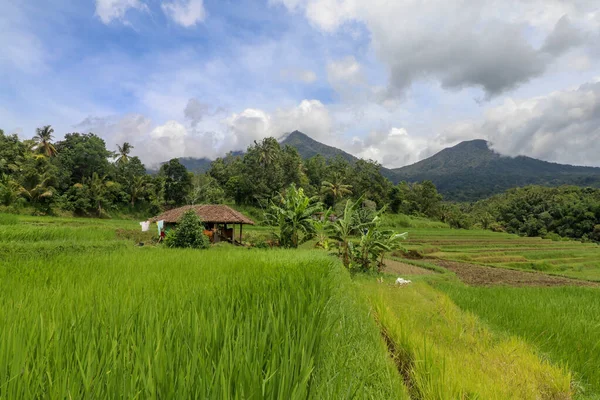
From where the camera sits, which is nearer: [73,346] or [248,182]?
[73,346]

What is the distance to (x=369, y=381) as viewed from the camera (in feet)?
5.56

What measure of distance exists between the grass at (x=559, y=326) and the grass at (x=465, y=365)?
1.46 ft

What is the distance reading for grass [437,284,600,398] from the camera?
9.57 ft

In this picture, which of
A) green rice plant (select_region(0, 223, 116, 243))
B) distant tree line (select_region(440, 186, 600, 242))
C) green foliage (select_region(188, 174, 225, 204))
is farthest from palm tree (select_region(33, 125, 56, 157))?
distant tree line (select_region(440, 186, 600, 242))

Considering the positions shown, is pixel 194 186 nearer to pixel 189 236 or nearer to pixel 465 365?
pixel 189 236

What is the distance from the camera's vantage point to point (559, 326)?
3.96 metres

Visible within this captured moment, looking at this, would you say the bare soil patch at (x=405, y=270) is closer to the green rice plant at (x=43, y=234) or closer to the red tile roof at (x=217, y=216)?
the red tile roof at (x=217, y=216)

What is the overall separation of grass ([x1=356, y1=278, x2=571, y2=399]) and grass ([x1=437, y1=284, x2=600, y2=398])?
1.46 feet

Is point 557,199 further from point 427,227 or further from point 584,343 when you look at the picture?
point 584,343

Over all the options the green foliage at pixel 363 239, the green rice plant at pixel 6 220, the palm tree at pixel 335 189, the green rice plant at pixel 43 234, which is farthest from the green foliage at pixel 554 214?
the green rice plant at pixel 6 220

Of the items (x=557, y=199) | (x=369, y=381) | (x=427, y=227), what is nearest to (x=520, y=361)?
(x=369, y=381)

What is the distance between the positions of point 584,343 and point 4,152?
154 ft

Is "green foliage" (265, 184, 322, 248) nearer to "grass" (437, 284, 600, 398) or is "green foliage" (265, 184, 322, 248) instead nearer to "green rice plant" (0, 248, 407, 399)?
"grass" (437, 284, 600, 398)

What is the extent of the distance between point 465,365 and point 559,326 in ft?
9.62
